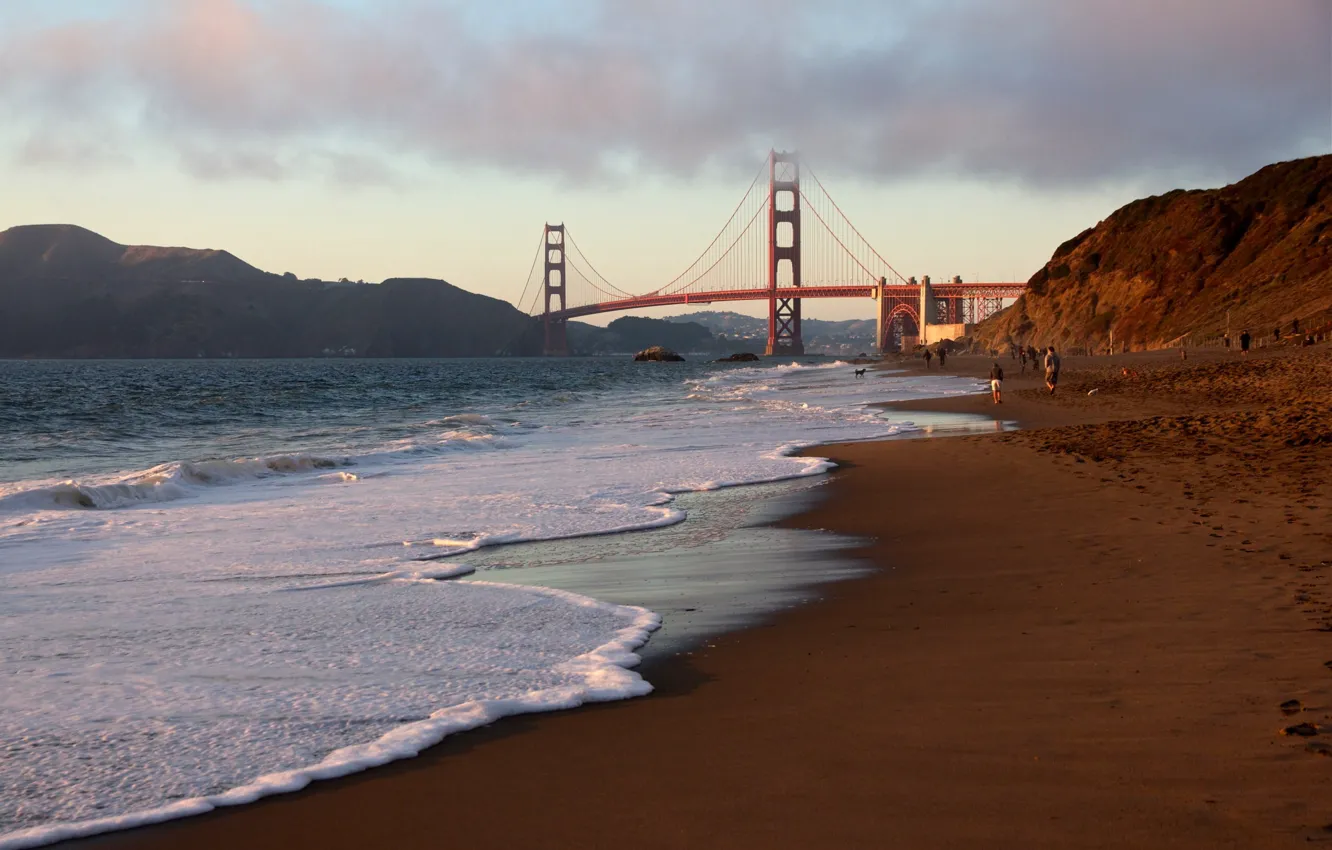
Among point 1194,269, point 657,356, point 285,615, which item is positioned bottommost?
point 285,615

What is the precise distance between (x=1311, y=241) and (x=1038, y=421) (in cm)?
3133

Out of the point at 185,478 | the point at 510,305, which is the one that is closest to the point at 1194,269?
the point at 185,478

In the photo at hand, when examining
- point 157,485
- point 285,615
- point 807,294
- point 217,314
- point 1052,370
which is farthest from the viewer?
point 217,314

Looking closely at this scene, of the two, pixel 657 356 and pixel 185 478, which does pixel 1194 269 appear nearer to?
pixel 185 478

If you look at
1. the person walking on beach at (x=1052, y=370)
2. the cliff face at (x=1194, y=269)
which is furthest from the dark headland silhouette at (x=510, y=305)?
the person walking on beach at (x=1052, y=370)

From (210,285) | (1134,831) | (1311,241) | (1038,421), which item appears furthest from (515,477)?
(210,285)

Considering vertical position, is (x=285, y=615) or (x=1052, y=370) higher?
(x=1052, y=370)

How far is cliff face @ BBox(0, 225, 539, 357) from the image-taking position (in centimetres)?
14338

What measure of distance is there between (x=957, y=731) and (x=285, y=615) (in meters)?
3.16

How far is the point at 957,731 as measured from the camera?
10.6 ft

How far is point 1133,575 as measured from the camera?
5.36 m

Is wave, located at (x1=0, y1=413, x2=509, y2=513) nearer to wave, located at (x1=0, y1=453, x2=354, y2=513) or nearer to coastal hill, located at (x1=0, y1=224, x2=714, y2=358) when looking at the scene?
wave, located at (x1=0, y1=453, x2=354, y2=513)

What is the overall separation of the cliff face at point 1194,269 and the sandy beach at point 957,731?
3188cm

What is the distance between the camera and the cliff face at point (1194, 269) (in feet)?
129
